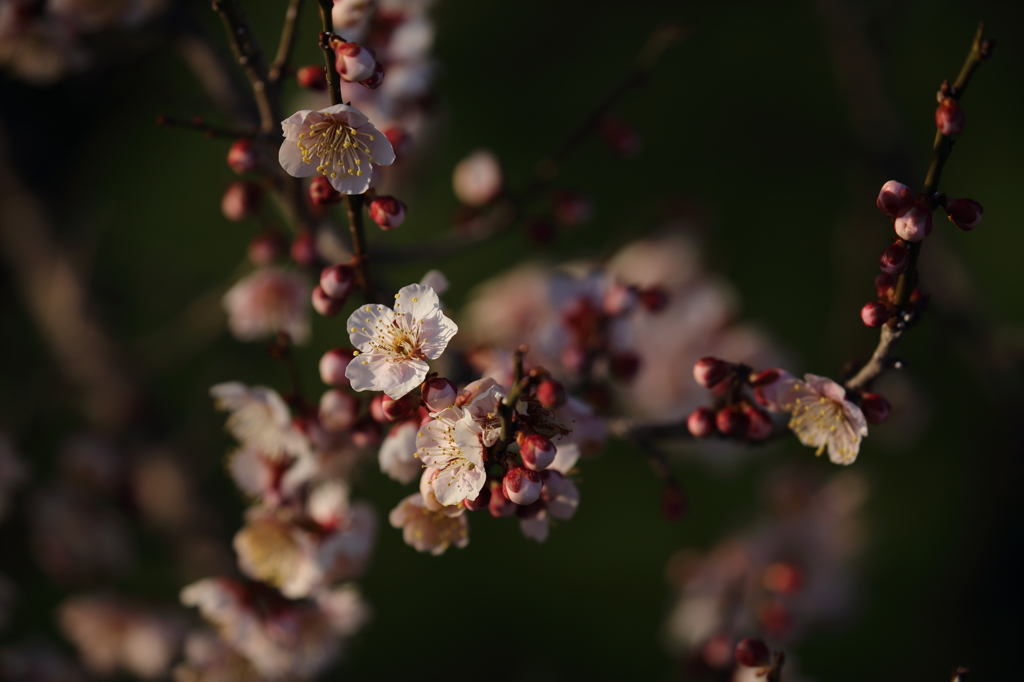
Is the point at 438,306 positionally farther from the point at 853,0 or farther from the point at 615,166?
the point at 615,166

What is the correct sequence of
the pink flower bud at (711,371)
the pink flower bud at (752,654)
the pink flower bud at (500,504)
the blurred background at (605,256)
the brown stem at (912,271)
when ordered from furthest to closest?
the blurred background at (605,256) → the pink flower bud at (752,654) → the pink flower bud at (711,371) → the pink flower bud at (500,504) → the brown stem at (912,271)

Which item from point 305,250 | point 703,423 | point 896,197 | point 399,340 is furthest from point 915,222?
point 305,250

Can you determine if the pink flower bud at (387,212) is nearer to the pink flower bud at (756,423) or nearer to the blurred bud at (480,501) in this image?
the blurred bud at (480,501)

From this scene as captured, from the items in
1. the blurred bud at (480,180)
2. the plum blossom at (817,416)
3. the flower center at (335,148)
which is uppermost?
the blurred bud at (480,180)

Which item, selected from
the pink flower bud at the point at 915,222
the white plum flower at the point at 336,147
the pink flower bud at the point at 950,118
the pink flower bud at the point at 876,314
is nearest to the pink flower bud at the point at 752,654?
the pink flower bud at the point at 876,314

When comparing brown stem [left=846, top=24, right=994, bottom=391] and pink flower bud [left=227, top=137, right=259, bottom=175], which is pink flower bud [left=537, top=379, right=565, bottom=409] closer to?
brown stem [left=846, top=24, right=994, bottom=391]

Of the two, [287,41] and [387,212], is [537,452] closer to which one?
[387,212]

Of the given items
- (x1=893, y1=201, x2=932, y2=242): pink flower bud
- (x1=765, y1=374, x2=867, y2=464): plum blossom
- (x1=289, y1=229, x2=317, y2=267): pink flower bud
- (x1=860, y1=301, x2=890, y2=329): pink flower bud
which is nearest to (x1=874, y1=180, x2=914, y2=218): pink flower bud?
(x1=893, y1=201, x2=932, y2=242): pink flower bud
